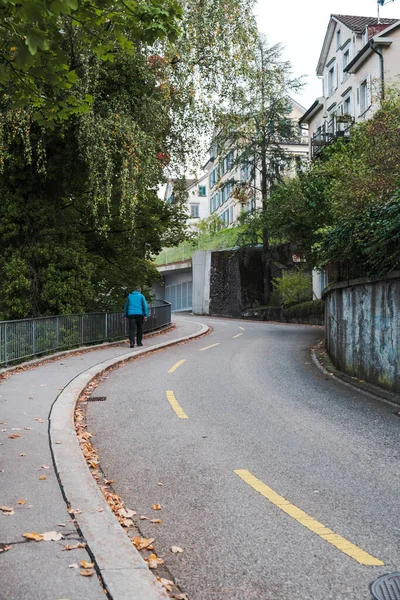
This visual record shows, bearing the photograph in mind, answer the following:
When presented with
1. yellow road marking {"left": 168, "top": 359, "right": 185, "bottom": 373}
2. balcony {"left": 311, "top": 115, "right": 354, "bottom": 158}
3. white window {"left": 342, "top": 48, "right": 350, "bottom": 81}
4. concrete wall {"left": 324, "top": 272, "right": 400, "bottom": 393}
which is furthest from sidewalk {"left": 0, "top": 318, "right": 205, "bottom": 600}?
white window {"left": 342, "top": 48, "right": 350, "bottom": 81}

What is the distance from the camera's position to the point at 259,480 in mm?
5953

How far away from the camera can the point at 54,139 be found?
59.8 ft

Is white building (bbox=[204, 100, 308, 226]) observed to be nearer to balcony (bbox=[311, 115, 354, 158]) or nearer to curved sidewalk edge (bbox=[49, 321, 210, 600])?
balcony (bbox=[311, 115, 354, 158])

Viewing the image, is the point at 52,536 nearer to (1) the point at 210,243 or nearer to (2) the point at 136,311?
(2) the point at 136,311

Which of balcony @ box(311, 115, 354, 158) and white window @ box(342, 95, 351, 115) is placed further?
white window @ box(342, 95, 351, 115)

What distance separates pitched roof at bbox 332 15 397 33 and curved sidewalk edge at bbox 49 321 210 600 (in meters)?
37.1

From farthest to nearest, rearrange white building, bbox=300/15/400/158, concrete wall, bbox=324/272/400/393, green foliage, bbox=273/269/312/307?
green foliage, bbox=273/269/312/307 < white building, bbox=300/15/400/158 < concrete wall, bbox=324/272/400/393

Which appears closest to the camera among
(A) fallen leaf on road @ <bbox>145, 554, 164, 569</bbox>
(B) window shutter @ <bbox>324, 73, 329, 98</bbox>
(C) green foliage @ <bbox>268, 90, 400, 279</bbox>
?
(A) fallen leaf on road @ <bbox>145, 554, 164, 569</bbox>

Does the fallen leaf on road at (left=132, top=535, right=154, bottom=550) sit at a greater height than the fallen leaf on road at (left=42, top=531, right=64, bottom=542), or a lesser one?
lesser

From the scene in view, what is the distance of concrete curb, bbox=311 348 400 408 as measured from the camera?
1088cm

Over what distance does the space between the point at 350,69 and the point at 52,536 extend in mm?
37571

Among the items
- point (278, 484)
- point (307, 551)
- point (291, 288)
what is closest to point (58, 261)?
point (278, 484)

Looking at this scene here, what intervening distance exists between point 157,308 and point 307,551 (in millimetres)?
25635

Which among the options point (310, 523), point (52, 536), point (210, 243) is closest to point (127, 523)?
point (52, 536)
